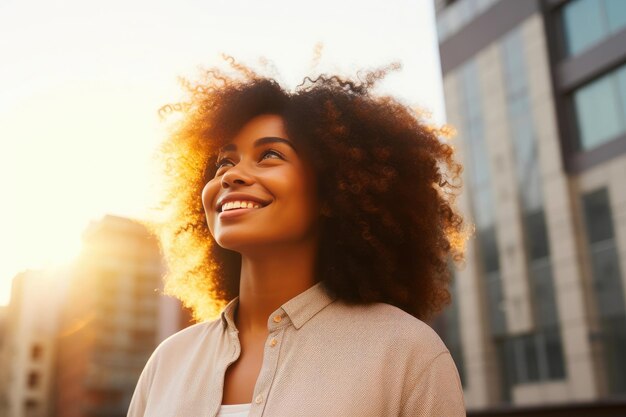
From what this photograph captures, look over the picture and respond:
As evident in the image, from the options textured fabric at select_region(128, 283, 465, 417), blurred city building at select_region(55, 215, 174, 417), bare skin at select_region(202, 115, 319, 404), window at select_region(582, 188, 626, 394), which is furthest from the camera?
blurred city building at select_region(55, 215, 174, 417)

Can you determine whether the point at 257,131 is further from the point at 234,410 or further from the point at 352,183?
the point at 234,410

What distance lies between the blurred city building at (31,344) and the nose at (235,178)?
48436 mm

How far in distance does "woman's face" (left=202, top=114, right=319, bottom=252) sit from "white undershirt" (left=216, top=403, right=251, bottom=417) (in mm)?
492

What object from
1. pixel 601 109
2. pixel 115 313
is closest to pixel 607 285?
pixel 601 109

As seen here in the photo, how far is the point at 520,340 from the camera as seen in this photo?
2025 cm

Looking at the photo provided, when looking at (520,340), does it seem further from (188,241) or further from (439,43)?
(188,241)

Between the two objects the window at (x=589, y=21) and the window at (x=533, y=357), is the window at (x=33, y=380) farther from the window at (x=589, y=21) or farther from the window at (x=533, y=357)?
the window at (x=589, y=21)

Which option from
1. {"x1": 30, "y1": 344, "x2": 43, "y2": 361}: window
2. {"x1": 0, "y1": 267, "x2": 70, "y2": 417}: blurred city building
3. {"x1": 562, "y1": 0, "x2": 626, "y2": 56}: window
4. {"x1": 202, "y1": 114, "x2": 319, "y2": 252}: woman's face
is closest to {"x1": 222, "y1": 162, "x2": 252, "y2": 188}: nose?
{"x1": 202, "y1": 114, "x2": 319, "y2": 252}: woman's face

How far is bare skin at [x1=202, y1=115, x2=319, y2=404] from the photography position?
221 cm

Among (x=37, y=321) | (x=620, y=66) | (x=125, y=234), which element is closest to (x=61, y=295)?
(x=37, y=321)

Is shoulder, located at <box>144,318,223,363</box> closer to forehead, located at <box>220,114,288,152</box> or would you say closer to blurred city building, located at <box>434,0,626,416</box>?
forehead, located at <box>220,114,288,152</box>

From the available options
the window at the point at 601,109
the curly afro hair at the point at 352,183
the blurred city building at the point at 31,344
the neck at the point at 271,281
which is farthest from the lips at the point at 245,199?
the blurred city building at the point at 31,344

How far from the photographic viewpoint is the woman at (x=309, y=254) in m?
2.01

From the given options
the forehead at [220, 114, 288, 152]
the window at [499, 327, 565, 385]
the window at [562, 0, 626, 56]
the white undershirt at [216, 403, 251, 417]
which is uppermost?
the window at [562, 0, 626, 56]
